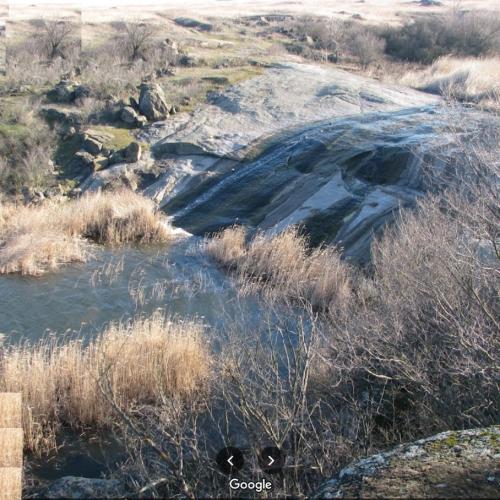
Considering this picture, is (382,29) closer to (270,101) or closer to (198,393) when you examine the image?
(270,101)

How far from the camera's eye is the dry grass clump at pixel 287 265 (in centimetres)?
1000

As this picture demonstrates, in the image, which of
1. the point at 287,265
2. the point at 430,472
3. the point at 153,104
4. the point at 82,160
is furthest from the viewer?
the point at 153,104

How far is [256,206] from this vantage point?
14352mm

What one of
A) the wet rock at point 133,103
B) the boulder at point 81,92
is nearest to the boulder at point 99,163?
the wet rock at point 133,103

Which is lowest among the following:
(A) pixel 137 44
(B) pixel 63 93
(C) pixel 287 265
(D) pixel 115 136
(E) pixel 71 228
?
(E) pixel 71 228

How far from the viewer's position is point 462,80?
22.5 meters

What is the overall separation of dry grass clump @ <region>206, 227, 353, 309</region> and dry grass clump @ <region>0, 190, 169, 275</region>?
2.06 m

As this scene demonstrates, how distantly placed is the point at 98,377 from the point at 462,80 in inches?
795

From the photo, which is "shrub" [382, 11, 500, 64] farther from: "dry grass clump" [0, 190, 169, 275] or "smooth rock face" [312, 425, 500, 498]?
"smooth rock face" [312, 425, 500, 498]

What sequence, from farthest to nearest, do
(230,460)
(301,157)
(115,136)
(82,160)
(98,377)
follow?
(115,136) < (82,160) < (301,157) < (98,377) < (230,460)

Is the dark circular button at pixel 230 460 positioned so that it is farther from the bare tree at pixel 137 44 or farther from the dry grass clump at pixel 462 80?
the bare tree at pixel 137 44

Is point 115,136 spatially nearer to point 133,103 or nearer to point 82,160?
point 82,160

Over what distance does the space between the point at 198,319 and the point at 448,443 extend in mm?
6541

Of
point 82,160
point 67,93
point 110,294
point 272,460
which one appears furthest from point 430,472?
point 67,93
